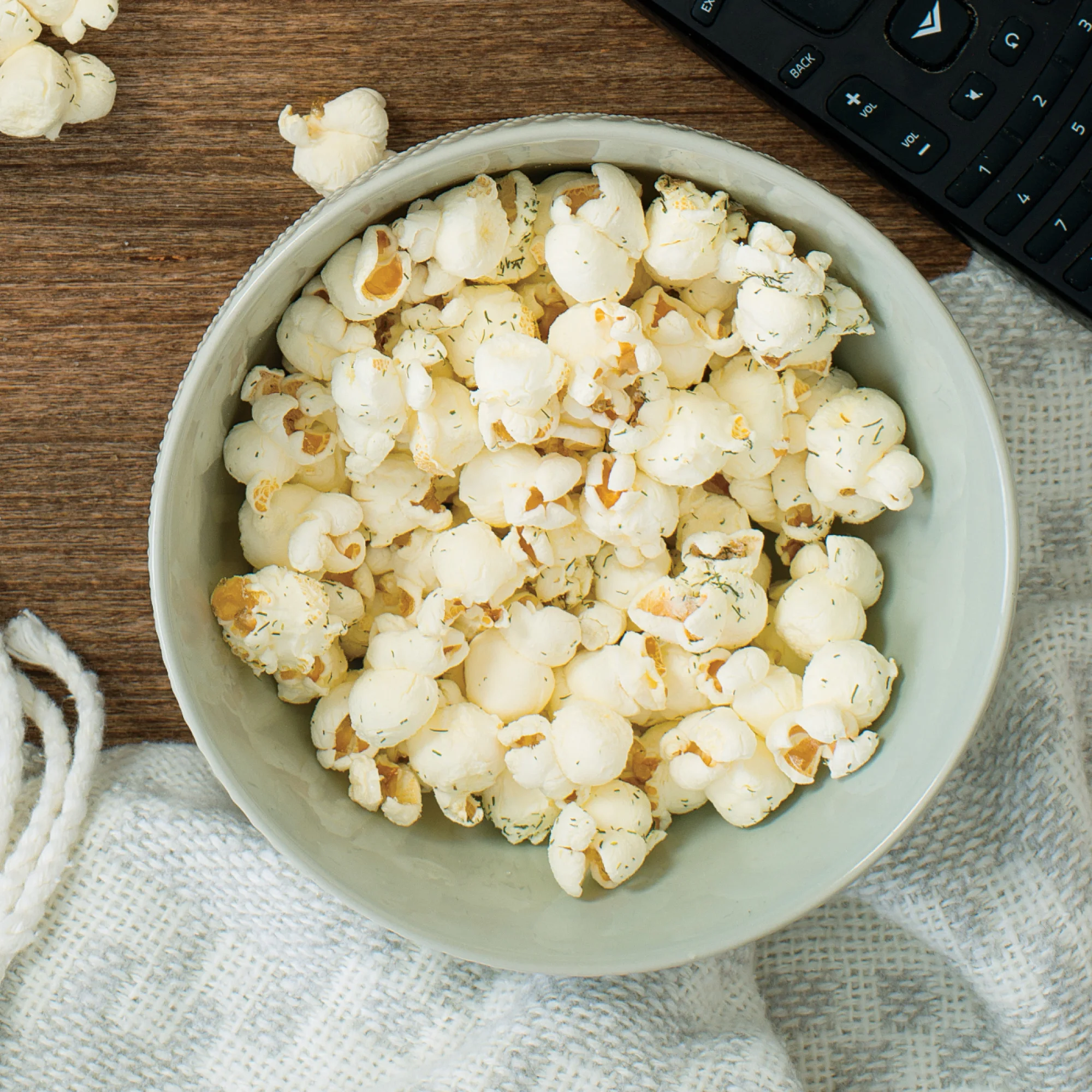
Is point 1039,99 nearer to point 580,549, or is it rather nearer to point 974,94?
point 974,94

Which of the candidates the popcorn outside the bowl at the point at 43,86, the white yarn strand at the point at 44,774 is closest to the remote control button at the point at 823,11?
the popcorn outside the bowl at the point at 43,86

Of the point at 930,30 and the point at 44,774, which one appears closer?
the point at 930,30

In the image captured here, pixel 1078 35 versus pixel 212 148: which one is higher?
pixel 1078 35

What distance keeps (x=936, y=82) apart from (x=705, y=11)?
0.13 metres

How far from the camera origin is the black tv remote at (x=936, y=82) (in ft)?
1.79

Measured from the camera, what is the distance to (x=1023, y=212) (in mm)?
572

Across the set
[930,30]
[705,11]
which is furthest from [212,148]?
[930,30]

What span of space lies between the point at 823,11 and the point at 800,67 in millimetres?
29

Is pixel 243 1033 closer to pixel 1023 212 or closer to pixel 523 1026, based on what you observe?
pixel 523 1026

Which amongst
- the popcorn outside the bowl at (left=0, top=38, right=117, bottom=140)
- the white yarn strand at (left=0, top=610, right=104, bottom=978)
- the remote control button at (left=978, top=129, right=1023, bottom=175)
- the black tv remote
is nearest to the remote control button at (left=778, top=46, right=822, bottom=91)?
the black tv remote

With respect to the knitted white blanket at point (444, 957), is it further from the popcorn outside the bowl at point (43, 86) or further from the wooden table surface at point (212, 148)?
the popcorn outside the bowl at point (43, 86)

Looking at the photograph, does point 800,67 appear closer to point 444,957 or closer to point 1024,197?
point 1024,197

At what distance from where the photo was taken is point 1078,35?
548 mm

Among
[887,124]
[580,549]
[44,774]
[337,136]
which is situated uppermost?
[887,124]
